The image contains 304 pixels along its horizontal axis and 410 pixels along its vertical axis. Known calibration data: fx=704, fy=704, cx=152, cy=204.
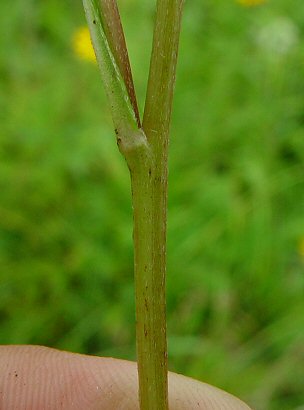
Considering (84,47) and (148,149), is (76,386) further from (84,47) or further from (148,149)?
(84,47)

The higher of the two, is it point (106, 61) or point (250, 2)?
point (250, 2)

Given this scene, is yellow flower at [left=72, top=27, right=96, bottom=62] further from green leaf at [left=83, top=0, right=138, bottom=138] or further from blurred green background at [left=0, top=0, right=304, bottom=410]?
green leaf at [left=83, top=0, right=138, bottom=138]

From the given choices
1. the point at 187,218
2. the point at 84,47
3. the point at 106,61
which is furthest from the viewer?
the point at 84,47

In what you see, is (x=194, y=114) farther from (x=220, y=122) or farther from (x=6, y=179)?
(x=6, y=179)

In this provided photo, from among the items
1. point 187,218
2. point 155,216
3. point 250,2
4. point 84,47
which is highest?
point 250,2

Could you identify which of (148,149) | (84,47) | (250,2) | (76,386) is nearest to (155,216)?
(148,149)

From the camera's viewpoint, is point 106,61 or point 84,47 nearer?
point 106,61
